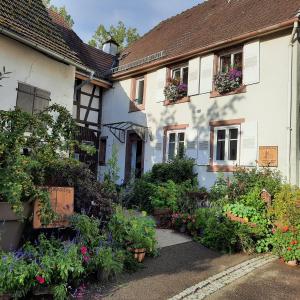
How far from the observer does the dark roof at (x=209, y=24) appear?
11.6m

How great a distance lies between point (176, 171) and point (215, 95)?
116 inches

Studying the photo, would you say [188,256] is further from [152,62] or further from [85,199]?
[152,62]

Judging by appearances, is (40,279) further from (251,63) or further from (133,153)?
(133,153)

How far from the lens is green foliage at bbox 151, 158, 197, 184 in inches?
470

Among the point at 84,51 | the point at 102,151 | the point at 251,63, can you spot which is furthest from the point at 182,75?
the point at 84,51

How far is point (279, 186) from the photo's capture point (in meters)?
8.91

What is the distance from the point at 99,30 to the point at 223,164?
21.7 meters

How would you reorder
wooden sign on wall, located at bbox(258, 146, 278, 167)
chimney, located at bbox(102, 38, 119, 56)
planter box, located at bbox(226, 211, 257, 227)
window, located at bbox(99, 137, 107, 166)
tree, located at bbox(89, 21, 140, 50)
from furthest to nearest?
tree, located at bbox(89, 21, 140, 50) < chimney, located at bbox(102, 38, 119, 56) < window, located at bbox(99, 137, 107, 166) < wooden sign on wall, located at bbox(258, 146, 278, 167) < planter box, located at bbox(226, 211, 257, 227)

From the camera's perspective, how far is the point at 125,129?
15.5 meters

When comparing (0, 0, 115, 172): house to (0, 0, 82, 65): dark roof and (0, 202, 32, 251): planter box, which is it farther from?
(0, 202, 32, 251): planter box

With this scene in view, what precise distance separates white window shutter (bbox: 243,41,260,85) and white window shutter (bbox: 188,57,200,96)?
1913 millimetres

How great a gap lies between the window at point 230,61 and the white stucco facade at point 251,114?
0.88 meters

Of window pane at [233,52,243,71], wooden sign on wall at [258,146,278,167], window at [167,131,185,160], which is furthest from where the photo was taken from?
window at [167,131,185,160]

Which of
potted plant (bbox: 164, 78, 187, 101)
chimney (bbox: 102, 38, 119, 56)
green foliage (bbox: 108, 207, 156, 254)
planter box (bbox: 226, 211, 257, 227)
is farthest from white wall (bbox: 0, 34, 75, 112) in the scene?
chimney (bbox: 102, 38, 119, 56)
